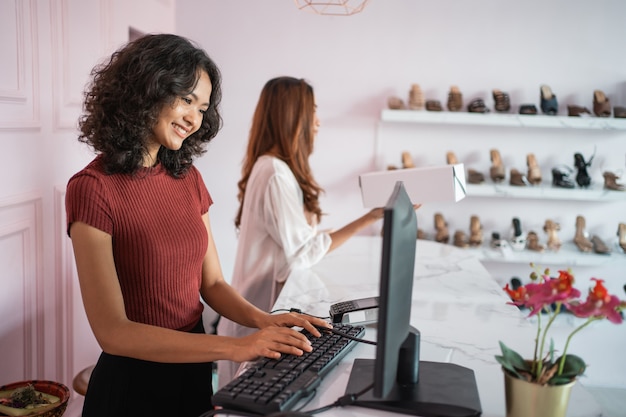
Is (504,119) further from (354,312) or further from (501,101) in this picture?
(354,312)

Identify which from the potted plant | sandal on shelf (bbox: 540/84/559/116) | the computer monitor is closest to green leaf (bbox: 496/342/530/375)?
the potted plant

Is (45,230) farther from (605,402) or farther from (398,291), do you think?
(605,402)

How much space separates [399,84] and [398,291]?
313 cm

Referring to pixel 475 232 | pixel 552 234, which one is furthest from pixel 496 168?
pixel 552 234

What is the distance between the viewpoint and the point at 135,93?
1413 millimetres

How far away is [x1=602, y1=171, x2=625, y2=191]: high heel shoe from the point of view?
366 cm

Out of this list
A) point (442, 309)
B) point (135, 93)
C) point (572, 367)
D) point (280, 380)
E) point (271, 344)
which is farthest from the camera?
point (442, 309)

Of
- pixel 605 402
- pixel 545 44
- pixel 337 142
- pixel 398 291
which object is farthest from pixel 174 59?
pixel 605 402

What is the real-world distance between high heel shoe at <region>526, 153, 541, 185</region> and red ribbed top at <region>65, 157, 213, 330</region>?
104 inches

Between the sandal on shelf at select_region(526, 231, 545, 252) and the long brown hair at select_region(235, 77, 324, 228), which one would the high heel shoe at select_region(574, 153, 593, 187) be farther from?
the long brown hair at select_region(235, 77, 324, 228)

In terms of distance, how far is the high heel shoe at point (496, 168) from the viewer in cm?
376

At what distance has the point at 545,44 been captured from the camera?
383 centimetres

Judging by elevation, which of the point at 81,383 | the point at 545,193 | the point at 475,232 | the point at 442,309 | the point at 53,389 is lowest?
the point at 81,383

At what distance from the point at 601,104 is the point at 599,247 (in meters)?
0.82
